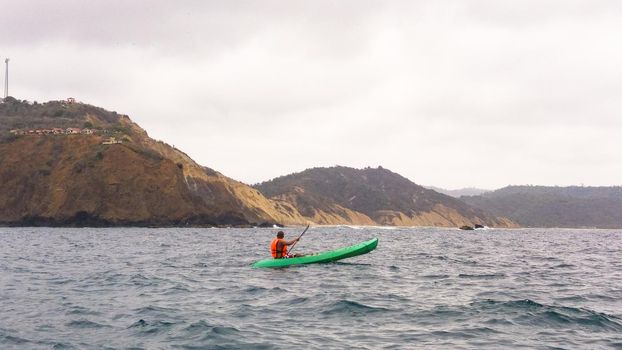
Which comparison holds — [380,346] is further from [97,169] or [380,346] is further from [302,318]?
[97,169]

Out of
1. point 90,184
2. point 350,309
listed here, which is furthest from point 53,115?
point 350,309

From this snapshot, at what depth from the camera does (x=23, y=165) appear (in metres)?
92.0

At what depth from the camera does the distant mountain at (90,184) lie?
8731 cm

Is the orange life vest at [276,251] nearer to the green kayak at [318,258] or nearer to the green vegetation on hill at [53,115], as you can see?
the green kayak at [318,258]

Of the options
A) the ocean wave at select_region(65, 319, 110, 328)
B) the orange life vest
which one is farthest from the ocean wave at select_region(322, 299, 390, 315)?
the orange life vest

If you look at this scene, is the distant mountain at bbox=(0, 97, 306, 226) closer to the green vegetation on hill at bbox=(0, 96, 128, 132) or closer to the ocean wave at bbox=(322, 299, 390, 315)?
the green vegetation on hill at bbox=(0, 96, 128, 132)

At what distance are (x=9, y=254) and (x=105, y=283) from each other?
50.1 feet

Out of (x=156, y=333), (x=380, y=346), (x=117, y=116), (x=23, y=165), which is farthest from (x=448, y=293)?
(x=117, y=116)

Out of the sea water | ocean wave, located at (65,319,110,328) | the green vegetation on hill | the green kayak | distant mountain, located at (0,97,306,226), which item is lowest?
ocean wave, located at (65,319,110,328)

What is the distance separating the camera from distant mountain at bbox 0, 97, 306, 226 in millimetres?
87312

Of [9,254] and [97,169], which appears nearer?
[9,254]

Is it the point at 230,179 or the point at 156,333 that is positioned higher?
the point at 230,179

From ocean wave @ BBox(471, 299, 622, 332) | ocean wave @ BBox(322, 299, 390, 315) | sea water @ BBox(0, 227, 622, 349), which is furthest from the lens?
ocean wave @ BBox(322, 299, 390, 315)

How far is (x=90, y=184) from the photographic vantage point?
8994 centimetres
